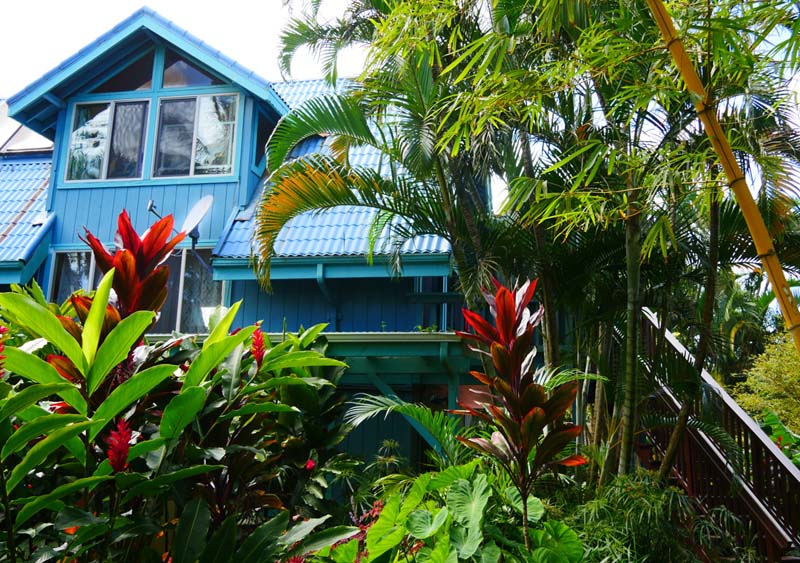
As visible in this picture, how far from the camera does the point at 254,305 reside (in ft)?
33.4

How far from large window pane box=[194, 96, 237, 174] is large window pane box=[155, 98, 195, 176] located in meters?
0.15

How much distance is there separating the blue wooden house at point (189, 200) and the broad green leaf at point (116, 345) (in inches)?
272

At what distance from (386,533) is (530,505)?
0.74 metres

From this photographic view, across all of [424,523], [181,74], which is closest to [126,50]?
[181,74]

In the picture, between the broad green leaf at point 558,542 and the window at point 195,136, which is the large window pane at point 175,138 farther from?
the broad green leaf at point 558,542

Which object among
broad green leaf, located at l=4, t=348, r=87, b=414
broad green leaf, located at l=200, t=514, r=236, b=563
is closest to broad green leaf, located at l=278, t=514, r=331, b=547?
broad green leaf, located at l=200, t=514, r=236, b=563

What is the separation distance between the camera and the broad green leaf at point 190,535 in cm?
226

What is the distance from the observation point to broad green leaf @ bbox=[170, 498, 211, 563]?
2.26 meters

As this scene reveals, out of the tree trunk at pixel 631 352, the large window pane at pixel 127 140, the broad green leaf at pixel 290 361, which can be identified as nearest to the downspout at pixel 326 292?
the large window pane at pixel 127 140

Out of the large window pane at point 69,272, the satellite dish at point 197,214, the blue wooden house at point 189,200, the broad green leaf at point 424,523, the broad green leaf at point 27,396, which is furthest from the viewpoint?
the large window pane at point 69,272

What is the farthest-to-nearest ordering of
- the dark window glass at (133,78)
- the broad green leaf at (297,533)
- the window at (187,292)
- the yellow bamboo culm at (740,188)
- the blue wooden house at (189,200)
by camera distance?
1. the dark window glass at (133,78)
2. the window at (187,292)
3. the blue wooden house at (189,200)
4. the yellow bamboo culm at (740,188)
5. the broad green leaf at (297,533)

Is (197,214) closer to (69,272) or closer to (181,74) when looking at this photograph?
(69,272)

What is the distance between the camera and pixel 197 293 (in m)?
10.4

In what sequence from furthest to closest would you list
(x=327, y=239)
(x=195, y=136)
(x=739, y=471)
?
1. (x=195, y=136)
2. (x=327, y=239)
3. (x=739, y=471)
